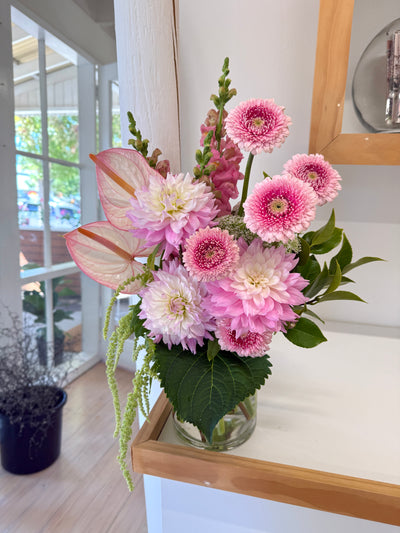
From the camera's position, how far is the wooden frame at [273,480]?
398mm

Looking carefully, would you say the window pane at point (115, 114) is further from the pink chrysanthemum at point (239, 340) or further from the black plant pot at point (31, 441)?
the pink chrysanthemum at point (239, 340)

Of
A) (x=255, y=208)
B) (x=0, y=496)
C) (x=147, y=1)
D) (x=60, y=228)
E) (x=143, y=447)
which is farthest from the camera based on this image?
(x=60, y=228)

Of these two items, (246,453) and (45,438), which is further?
(45,438)

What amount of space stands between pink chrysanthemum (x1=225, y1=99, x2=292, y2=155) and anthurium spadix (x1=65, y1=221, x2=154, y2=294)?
0.17 metres

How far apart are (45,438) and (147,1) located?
4.99 ft

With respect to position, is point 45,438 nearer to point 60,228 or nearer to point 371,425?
point 60,228

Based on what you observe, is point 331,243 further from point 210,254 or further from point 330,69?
point 330,69

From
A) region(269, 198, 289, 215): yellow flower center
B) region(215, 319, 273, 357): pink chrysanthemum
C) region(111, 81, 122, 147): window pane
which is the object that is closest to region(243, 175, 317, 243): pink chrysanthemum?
region(269, 198, 289, 215): yellow flower center

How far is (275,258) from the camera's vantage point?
368 mm

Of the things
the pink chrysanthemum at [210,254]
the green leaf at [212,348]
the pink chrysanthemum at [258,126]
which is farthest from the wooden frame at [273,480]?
the pink chrysanthemum at [258,126]

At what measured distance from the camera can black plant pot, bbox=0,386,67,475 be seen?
1.41m

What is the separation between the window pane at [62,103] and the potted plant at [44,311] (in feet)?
2.16

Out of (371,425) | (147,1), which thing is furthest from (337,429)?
(147,1)

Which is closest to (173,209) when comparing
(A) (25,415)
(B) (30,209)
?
(A) (25,415)
